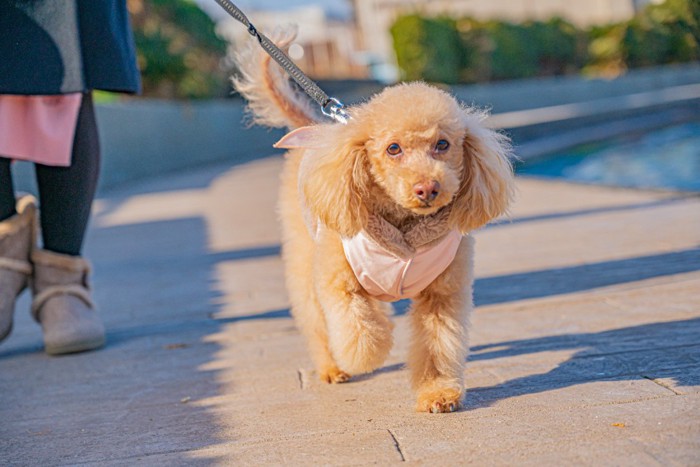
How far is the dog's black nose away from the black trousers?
5.72 feet

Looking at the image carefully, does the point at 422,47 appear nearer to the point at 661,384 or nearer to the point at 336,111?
the point at 336,111

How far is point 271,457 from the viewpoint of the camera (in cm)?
227

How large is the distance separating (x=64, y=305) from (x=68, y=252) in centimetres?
22

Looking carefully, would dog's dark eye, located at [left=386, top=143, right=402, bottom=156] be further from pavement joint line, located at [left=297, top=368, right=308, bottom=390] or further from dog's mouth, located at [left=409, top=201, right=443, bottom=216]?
pavement joint line, located at [left=297, top=368, right=308, bottom=390]

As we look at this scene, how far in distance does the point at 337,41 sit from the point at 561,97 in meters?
12.6

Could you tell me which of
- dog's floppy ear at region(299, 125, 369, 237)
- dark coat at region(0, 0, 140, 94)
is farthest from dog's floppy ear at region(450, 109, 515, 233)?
dark coat at region(0, 0, 140, 94)

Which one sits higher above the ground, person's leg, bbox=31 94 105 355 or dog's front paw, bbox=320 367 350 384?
person's leg, bbox=31 94 105 355

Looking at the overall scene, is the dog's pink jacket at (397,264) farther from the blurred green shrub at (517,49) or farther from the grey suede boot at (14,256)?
the blurred green shrub at (517,49)

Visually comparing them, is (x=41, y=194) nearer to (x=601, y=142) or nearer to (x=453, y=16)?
(x=601, y=142)

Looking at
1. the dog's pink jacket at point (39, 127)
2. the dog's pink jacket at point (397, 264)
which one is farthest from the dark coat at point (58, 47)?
the dog's pink jacket at point (397, 264)

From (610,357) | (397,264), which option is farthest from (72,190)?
(610,357)

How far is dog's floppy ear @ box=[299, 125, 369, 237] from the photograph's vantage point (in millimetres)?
2592

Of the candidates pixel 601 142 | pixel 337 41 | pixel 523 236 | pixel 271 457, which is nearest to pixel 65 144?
pixel 271 457

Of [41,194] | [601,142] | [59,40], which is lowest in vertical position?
[601,142]
